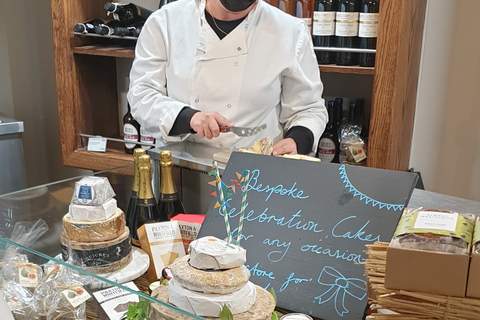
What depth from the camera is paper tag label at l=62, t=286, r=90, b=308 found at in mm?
771

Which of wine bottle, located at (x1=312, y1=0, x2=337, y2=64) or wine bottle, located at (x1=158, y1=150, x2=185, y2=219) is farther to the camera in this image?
wine bottle, located at (x1=312, y1=0, x2=337, y2=64)

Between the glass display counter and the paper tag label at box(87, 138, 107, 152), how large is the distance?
144cm

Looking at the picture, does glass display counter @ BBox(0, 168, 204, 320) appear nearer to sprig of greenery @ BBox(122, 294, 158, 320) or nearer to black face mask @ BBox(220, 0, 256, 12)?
sprig of greenery @ BBox(122, 294, 158, 320)

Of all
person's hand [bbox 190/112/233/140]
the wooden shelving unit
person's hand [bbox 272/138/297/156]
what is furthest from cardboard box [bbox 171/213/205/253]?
the wooden shelving unit

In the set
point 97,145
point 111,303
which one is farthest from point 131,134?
point 111,303

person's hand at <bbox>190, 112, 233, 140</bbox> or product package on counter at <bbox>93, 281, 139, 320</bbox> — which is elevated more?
person's hand at <bbox>190, 112, 233, 140</bbox>

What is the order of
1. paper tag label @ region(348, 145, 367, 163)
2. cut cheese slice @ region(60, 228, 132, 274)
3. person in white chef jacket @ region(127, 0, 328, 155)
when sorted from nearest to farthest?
cut cheese slice @ region(60, 228, 132, 274)
person in white chef jacket @ region(127, 0, 328, 155)
paper tag label @ region(348, 145, 367, 163)

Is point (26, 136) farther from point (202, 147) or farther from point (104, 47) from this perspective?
point (202, 147)

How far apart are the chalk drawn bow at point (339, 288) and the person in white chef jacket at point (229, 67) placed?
3.31ft

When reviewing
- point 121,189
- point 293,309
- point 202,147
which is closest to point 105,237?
point 121,189

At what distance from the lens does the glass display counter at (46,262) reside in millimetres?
751

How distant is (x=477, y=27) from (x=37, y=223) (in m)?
1.87

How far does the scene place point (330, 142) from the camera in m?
2.21

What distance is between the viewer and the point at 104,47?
2.49m
